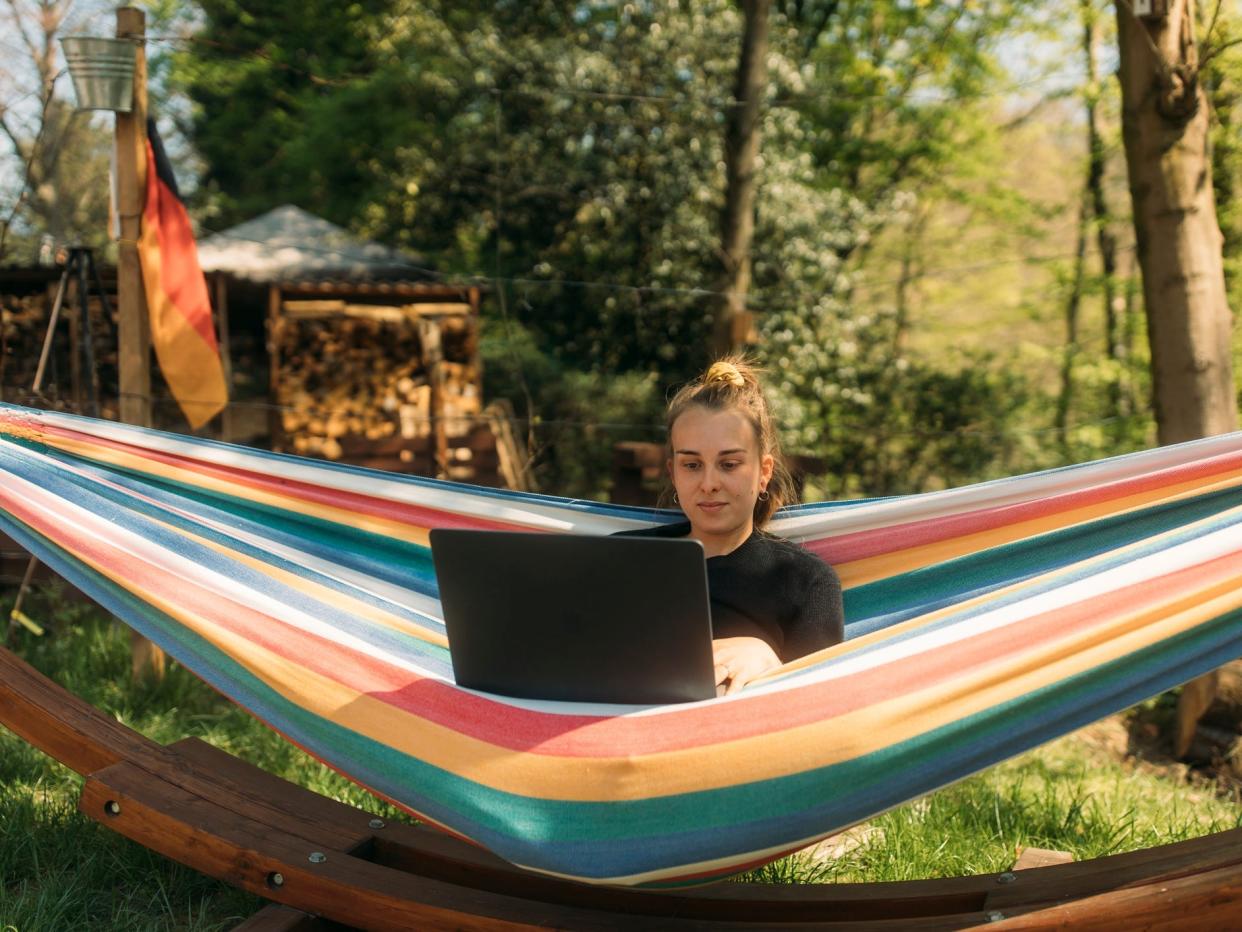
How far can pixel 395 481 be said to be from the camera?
227 centimetres

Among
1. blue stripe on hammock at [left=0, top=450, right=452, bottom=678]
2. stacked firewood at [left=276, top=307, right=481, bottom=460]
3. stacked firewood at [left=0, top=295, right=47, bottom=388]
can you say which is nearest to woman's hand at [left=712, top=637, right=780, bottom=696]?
blue stripe on hammock at [left=0, top=450, right=452, bottom=678]

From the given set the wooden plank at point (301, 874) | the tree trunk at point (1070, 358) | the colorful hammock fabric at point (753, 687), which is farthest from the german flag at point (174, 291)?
the tree trunk at point (1070, 358)

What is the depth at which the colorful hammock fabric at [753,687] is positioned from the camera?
4.49ft

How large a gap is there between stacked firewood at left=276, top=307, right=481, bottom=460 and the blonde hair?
4699mm

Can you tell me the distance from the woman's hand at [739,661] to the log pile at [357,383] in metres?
4.84

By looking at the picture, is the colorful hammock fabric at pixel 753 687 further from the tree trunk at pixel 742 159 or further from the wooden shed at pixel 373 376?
the wooden shed at pixel 373 376

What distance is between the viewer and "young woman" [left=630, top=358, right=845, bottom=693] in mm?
1849

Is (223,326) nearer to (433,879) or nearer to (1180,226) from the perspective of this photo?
(1180,226)

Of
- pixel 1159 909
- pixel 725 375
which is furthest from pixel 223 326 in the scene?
pixel 1159 909

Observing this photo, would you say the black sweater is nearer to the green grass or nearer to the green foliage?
the green grass

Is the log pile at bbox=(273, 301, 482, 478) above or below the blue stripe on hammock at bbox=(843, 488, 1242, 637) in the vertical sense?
above

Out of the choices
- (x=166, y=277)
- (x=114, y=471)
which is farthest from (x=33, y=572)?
(x=114, y=471)

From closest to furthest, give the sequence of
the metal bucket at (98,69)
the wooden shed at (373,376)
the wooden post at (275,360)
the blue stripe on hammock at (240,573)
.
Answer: the blue stripe on hammock at (240,573) < the metal bucket at (98,69) < the wooden shed at (373,376) < the wooden post at (275,360)

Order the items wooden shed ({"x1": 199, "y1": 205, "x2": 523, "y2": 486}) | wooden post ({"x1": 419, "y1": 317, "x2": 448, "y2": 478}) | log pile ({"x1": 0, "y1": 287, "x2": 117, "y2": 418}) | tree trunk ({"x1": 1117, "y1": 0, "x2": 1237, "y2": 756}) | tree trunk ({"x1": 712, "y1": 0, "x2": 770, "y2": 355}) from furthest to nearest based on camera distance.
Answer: wooden shed ({"x1": 199, "y1": 205, "x2": 523, "y2": 486})
log pile ({"x1": 0, "y1": 287, "x2": 117, "y2": 418})
tree trunk ({"x1": 712, "y1": 0, "x2": 770, "y2": 355})
wooden post ({"x1": 419, "y1": 317, "x2": 448, "y2": 478})
tree trunk ({"x1": 1117, "y1": 0, "x2": 1237, "y2": 756})
